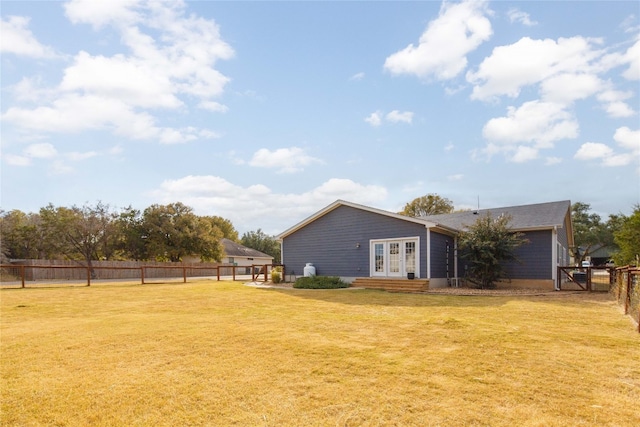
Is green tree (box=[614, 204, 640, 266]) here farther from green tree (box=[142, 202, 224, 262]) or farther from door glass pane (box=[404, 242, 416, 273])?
green tree (box=[142, 202, 224, 262])

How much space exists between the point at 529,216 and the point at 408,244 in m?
6.32

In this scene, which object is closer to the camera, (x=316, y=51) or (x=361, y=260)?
(x=316, y=51)

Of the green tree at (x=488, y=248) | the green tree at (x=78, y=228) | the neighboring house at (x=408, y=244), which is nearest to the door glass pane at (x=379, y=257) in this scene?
the neighboring house at (x=408, y=244)

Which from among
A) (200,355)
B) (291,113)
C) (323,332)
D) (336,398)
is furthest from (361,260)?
(336,398)

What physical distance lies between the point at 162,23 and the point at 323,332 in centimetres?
1008

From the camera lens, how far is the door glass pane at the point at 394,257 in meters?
17.7

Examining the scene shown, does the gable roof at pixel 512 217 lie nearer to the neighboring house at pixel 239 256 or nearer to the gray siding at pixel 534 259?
the gray siding at pixel 534 259

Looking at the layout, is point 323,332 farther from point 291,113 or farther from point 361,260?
→ point 361,260

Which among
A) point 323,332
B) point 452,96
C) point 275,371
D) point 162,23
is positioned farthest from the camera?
point 452,96

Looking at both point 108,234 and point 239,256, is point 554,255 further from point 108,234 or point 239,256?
point 239,256

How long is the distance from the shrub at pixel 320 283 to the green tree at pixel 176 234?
22544mm

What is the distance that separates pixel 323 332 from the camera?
6.74m

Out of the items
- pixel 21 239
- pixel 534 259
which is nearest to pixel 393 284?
pixel 534 259

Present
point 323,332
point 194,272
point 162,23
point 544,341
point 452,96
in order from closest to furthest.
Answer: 1. point 544,341
2. point 323,332
3. point 162,23
4. point 452,96
5. point 194,272
